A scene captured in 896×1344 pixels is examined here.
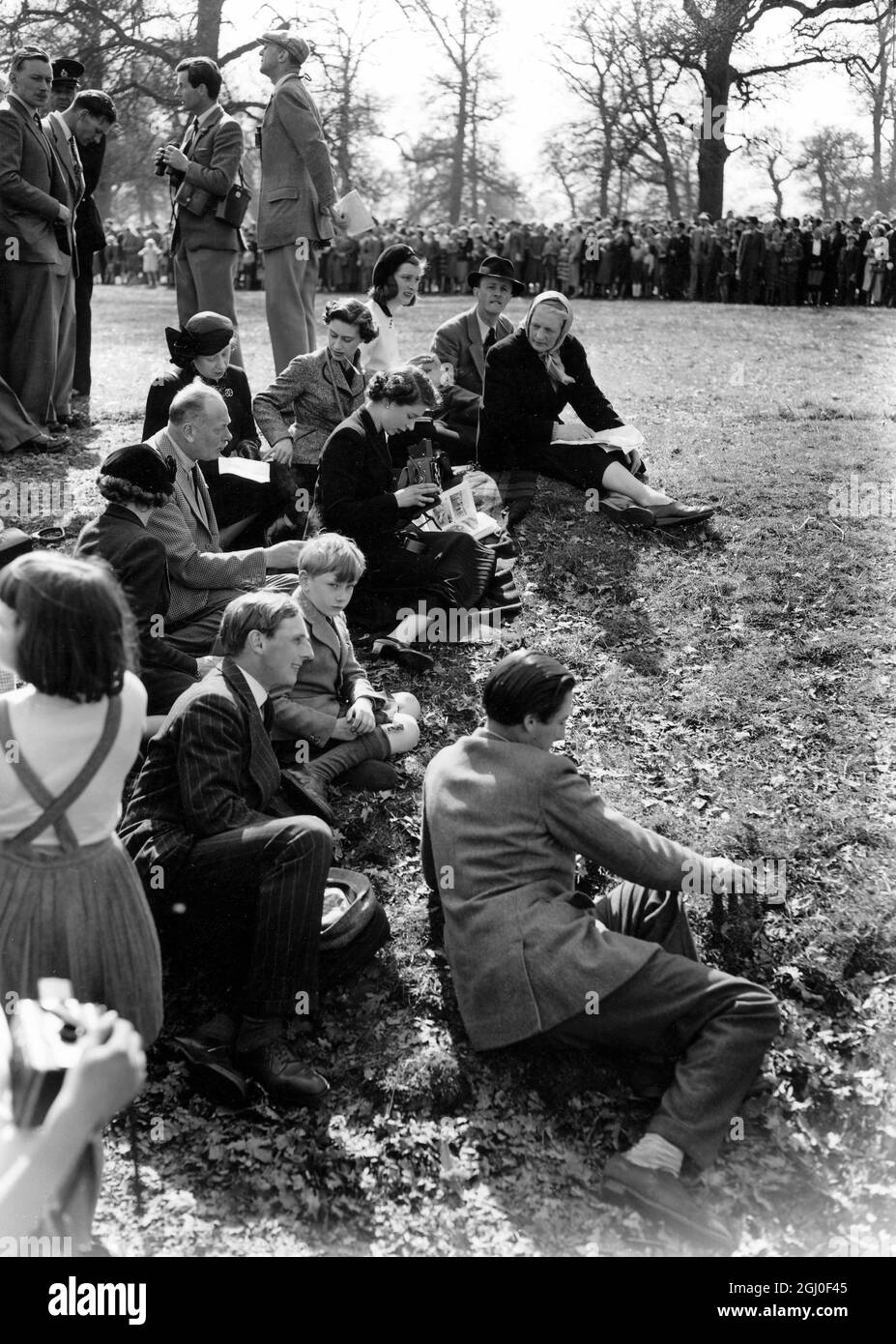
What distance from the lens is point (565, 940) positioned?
3553mm

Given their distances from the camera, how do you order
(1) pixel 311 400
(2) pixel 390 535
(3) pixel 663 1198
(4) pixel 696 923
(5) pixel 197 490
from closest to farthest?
(3) pixel 663 1198 < (4) pixel 696 923 < (5) pixel 197 490 < (2) pixel 390 535 < (1) pixel 311 400

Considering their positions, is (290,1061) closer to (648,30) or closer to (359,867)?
(359,867)

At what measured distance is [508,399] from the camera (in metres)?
7.40

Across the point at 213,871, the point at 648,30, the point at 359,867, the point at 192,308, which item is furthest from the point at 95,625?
the point at 648,30

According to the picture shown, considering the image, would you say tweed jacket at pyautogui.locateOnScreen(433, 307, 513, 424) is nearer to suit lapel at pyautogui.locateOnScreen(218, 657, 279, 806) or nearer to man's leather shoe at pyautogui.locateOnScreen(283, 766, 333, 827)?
man's leather shoe at pyautogui.locateOnScreen(283, 766, 333, 827)

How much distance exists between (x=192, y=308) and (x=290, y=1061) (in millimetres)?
6278

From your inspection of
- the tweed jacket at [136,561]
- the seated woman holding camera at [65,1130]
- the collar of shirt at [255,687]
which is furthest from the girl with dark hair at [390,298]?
the seated woman holding camera at [65,1130]

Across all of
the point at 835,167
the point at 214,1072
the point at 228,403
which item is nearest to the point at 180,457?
the point at 228,403

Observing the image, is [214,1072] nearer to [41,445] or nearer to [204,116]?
[41,445]

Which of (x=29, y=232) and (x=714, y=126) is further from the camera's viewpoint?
(x=714, y=126)

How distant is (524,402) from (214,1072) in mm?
4873

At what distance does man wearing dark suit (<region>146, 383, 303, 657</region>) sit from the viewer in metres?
5.10

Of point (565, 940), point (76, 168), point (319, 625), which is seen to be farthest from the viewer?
point (76, 168)
